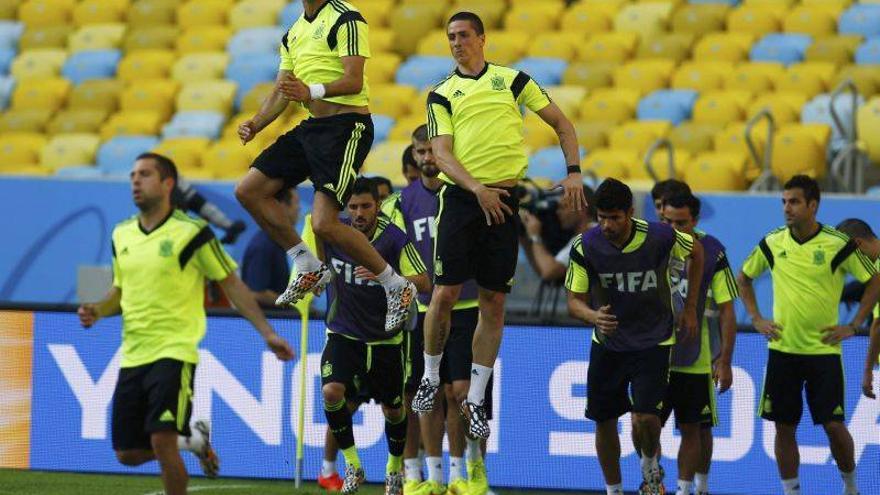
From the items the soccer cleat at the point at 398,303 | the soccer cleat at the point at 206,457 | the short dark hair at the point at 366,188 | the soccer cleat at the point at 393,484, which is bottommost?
the soccer cleat at the point at 393,484

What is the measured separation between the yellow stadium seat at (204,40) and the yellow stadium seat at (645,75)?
5778mm

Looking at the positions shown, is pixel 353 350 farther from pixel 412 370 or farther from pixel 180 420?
pixel 180 420

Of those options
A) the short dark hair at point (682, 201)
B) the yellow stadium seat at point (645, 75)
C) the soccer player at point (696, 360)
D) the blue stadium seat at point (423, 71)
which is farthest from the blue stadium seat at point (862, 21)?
the short dark hair at point (682, 201)

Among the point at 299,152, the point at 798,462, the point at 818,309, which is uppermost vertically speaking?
the point at 299,152

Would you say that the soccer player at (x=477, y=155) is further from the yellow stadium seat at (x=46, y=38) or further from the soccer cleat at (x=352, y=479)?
the yellow stadium seat at (x=46, y=38)

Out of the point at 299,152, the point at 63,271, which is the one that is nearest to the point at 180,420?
the point at 299,152

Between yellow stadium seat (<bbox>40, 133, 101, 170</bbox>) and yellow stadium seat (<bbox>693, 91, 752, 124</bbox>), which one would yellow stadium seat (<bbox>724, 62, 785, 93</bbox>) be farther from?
yellow stadium seat (<bbox>40, 133, 101, 170</bbox>)

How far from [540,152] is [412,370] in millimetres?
6452

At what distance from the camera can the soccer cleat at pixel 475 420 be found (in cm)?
1083

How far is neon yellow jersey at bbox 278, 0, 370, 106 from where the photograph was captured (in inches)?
408

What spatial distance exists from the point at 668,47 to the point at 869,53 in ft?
7.66

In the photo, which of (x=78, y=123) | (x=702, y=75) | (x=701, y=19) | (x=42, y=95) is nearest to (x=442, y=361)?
(x=702, y=75)

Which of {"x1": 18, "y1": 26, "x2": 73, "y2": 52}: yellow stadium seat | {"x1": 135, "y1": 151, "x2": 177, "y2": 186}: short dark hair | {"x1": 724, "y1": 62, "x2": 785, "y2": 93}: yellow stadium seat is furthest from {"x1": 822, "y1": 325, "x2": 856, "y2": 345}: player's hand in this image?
{"x1": 18, "y1": 26, "x2": 73, "y2": 52}: yellow stadium seat

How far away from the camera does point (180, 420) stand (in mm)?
9695
